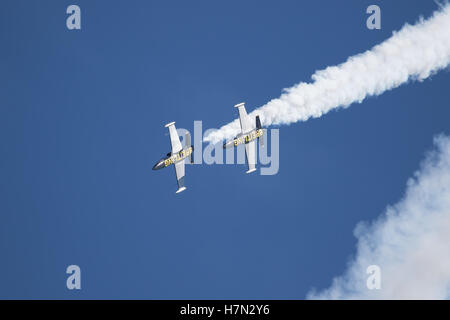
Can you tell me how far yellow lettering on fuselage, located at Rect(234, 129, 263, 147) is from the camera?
301ft

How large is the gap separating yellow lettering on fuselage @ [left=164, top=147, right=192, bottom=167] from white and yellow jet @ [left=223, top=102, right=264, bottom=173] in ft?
11.3

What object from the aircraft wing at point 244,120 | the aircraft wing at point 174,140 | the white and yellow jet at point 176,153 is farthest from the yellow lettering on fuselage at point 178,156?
the aircraft wing at point 244,120

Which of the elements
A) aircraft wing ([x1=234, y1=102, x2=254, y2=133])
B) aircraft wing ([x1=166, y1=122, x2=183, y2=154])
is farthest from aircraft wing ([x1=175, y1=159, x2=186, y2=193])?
aircraft wing ([x1=234, y1=102, x2=254, y2=133])

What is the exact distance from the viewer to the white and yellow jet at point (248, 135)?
300 feet

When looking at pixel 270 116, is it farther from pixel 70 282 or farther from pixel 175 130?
pixel 70 282

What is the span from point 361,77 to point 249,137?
433 inches

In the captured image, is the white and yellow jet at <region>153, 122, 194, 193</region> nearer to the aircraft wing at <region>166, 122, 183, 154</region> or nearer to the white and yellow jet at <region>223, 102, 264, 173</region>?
the aircraft wing at <region>166, 122, 183, 154</region>

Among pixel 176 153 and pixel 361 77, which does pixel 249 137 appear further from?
pixel 361 77

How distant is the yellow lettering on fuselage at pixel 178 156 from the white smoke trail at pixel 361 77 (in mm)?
2629

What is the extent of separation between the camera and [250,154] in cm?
9281

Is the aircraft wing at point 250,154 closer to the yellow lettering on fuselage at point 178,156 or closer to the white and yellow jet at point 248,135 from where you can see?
the white and yellow jet at point 248,135
